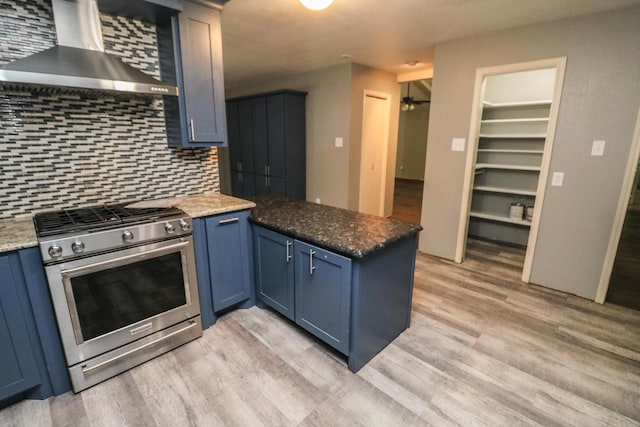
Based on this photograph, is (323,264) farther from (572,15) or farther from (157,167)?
(572,15)

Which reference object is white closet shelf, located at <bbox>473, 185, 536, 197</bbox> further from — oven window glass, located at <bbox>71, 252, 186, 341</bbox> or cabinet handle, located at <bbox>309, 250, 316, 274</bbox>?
oven window glass, located at <bbox>71, 252, 186, 341</bbox>

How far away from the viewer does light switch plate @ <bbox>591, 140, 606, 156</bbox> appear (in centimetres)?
250

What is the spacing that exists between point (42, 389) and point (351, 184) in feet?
12.3

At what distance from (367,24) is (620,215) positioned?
8.86 ft

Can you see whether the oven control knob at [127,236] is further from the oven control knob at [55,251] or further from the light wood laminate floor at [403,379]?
the light wood laminate floor at [403,379]

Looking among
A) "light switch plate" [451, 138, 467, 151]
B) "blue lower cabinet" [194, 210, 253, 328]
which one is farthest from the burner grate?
"light switch plate" [451, 138, 467, 151]

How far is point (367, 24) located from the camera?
8.90ft

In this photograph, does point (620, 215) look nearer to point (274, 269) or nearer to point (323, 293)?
point (323, 293)

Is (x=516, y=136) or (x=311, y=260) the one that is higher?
(x=516, y=136)

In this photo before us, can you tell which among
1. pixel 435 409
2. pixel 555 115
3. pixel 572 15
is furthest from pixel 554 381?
pixel 572 15

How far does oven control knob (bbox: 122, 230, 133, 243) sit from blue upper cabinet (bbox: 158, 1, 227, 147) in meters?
0.87

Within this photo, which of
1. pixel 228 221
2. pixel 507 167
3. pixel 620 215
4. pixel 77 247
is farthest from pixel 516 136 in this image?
pixel 77 247

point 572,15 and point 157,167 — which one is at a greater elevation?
point 572,15

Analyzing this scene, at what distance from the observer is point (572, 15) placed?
2463mm
